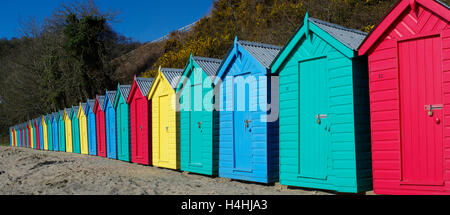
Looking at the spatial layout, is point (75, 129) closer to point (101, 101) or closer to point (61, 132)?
point (61, 132)

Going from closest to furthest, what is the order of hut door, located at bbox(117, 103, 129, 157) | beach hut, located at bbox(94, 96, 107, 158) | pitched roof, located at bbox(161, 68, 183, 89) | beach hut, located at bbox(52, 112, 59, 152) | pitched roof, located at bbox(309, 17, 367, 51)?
pitched roof, located at bbox(309, 17, 367, 51)
pitched roof, located at bbox(161, 68, 183, 89)
hut door, located at bbox(117, 103, 129, 157)
beach hut, located at bbox(94, 96, 107, 158)
beach hut, located at bbox(52, 112, 59, 152)

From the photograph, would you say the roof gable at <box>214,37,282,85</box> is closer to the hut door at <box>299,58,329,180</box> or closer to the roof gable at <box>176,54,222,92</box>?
the roof gable at <box>176,54,222,92</box>

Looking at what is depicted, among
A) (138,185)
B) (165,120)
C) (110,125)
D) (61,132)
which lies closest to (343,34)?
(138,185)

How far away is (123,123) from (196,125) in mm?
5525

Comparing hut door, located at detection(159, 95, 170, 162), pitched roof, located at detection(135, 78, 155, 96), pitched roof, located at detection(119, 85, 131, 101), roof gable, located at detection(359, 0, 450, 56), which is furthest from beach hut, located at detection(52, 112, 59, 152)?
roof gable, located at detection(359, 0, 450, 56)

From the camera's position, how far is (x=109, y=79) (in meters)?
32.7

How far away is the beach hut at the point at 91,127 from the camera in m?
19.0

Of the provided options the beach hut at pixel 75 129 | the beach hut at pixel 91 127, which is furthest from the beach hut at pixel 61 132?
the beach hut at pixel 91 127

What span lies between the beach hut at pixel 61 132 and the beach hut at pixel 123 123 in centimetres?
1013

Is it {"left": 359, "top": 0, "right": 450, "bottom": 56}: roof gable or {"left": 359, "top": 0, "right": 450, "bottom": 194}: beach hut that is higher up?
{"left": 359, "top": 0, "right": 450, "bottom": 56}: roof gable

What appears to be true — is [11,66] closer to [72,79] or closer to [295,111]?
[72,79]

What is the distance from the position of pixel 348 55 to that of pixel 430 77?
1.32m

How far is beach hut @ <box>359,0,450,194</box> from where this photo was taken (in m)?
5.53

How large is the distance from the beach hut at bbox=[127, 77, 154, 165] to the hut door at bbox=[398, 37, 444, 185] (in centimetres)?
851
